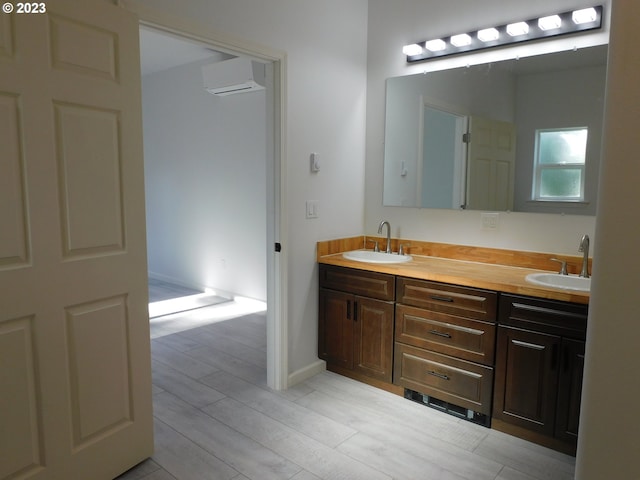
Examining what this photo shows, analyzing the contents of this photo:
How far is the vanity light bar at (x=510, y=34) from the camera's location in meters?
2.48

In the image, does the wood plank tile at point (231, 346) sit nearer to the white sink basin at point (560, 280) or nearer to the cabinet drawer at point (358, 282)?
the cabinet drawer at point (358, 282)

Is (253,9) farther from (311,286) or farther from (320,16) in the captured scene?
(311,286)

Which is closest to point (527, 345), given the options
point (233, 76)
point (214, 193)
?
point (233, 76)

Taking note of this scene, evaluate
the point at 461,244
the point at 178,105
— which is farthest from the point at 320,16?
the point at 178,105

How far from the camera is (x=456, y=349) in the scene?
102 inches

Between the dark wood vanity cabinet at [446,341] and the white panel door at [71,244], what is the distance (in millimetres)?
1469

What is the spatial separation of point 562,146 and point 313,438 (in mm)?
2093

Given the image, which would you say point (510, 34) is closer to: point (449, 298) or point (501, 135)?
point (501, 135)

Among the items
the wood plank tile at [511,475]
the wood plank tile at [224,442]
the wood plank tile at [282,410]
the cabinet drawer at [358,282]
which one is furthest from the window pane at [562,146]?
the wood plank tile at [224,442]

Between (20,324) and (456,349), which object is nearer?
(20,324)

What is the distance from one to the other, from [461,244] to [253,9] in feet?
6.20

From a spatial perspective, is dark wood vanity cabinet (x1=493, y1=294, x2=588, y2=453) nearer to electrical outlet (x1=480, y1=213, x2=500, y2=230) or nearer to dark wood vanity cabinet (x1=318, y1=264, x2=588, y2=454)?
dark wood vanity cabinet (x1=318, y1=264, x2=588, y2=454)

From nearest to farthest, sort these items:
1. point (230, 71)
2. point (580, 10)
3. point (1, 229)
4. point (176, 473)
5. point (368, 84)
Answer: point (1, 229) < point (176, 473) < point (580, 10) < point (368, 84) < point (230, 71)

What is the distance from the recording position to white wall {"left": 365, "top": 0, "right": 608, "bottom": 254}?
2.66 metres
